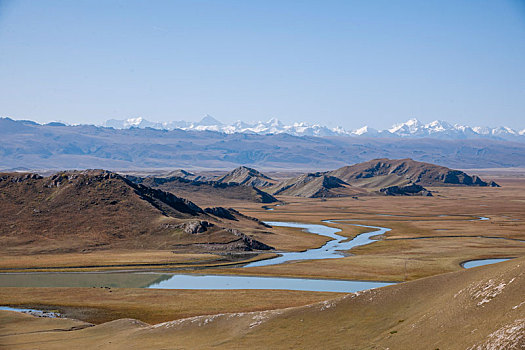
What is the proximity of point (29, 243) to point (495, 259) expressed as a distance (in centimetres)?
8820

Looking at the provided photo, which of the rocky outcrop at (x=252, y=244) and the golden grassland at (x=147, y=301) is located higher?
the golden grassland at (x=147, y=301)

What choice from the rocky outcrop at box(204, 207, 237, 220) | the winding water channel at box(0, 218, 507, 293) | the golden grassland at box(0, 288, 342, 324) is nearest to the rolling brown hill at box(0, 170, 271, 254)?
the rocky outcrop at box(204, 207, 237, 220)

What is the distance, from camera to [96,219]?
13088 centimetres

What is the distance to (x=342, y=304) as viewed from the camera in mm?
45031

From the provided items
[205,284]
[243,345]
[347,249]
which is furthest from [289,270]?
[243,345]

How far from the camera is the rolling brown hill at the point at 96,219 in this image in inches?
4737

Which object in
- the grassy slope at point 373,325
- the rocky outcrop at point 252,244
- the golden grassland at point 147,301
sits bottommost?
the rocky outcrop at point 252,244

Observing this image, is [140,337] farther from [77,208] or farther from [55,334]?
[77,208]

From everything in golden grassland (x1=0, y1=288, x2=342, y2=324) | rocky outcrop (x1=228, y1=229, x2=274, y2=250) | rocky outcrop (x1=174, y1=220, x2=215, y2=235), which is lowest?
rocky outcrop (x1=228, y1=229, x2=274, y2=250)

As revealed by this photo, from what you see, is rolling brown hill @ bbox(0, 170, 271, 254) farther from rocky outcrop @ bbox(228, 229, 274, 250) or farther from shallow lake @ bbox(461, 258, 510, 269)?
shallow lake @ bbox(461, 258, 510, 269)

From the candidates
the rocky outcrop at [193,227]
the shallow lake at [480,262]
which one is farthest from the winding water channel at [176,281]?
the rocky outcrop at [193,227]

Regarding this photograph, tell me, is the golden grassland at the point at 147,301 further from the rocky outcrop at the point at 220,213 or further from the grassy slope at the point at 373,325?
the rocky outcrop at the point at 220,213

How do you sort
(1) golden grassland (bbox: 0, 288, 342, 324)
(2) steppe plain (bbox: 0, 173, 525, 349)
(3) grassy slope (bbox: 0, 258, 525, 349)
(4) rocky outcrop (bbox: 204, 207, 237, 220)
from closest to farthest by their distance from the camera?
(3) grassy slope (bbox: 0, 258, 525, 349), (2) steppe plain (bbox: 0, 173, 525, 349), (1) golden grassland (bbox: 0, 288, 342, 324), (4) rocky outcrop (bbox: 204, 207, 237, 220)

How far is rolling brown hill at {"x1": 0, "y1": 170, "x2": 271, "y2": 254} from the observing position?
120 meters
